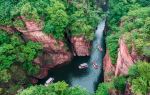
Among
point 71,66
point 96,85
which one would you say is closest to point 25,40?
point 71,66

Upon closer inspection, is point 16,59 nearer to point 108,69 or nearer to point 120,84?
point 108,69

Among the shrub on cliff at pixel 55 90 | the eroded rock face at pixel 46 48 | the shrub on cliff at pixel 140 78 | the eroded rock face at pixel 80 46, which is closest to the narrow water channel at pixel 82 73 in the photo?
the eroded rock face at pixel 80 46

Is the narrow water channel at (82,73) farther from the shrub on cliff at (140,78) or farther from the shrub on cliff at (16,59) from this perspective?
the shrub on cliff at (140,78)

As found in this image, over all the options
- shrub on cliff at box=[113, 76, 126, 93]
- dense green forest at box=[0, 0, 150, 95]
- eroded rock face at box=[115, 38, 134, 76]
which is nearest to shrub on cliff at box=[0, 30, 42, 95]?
dense green forest at box=[0, 0, 150, 95]

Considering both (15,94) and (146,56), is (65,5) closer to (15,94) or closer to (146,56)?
(15,94)

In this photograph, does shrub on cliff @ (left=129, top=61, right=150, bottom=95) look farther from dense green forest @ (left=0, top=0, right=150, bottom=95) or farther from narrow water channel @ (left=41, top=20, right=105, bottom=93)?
narrow water channel @ (left=41, top=20, right=105, bottom=93)

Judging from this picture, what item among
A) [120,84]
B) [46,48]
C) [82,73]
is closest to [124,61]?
[120,84]
